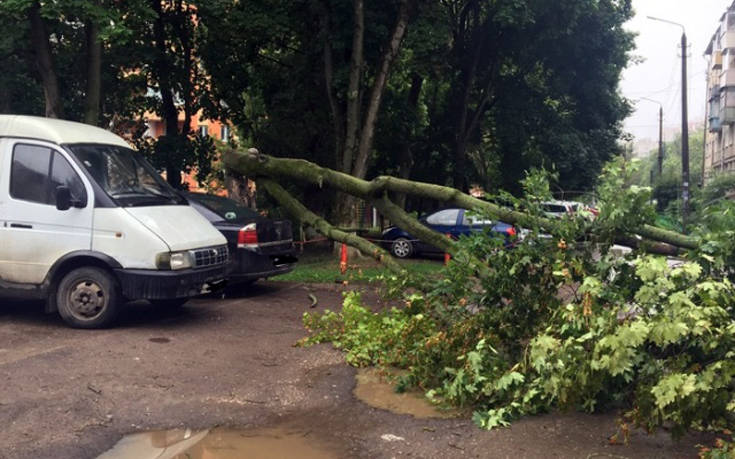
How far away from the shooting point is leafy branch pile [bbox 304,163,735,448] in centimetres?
471

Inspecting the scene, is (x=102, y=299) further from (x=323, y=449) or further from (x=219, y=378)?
(x=323, y=449)

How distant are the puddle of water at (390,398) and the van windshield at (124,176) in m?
3.83

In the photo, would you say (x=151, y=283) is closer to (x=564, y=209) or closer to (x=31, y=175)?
(x=31, y=175)

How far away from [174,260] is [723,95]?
195ft

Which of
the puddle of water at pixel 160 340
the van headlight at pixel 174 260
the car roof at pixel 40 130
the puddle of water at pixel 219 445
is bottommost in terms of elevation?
the puddle of water at pixel 219 445

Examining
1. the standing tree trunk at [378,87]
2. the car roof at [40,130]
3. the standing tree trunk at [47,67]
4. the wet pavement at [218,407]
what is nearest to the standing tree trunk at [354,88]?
the standing tree trunk at [378,87]

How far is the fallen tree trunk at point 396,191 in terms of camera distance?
6.09 m

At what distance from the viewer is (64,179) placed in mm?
8594

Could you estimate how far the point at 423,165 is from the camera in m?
28.8

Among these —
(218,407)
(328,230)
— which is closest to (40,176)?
(328,230)

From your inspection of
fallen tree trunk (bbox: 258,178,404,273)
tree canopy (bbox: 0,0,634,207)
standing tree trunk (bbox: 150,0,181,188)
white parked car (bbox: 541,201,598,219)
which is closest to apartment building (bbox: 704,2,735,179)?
tree canopy (bbox: 0,0,634,207)

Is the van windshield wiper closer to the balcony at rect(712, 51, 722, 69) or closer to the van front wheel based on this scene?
the van front wheel

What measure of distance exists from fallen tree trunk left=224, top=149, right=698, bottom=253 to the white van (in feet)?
4.31

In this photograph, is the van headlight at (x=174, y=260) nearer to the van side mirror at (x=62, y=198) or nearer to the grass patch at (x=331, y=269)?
the van side mirror at (x=62, y=198)
